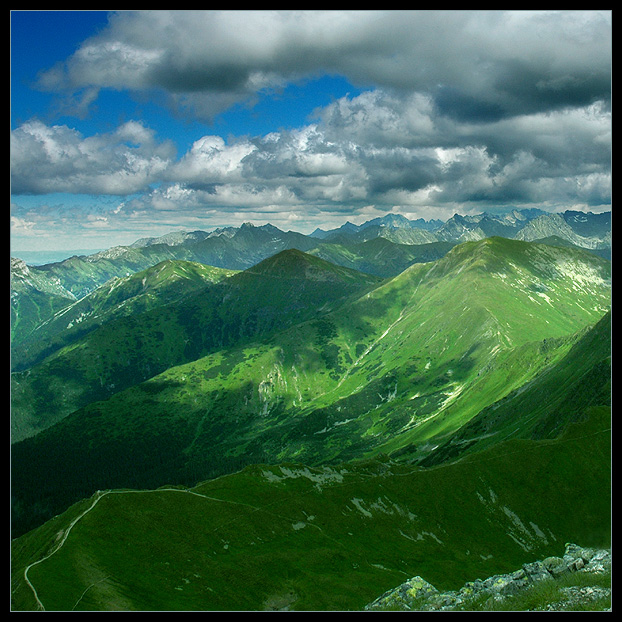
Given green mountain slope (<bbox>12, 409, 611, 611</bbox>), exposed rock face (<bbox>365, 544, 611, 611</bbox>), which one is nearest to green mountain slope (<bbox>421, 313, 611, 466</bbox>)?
green mountain slope (<bbox>12, 409, 611, 611</bbox>)

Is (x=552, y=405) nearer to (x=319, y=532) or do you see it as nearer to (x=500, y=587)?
(x=319, y=532)

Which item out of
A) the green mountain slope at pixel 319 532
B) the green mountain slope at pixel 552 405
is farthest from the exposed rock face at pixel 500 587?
the green mountain slope at pixel 552 405

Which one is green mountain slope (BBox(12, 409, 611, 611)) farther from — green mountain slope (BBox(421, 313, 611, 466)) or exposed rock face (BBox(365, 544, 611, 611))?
exposed rock face (BBox(365, 544, 611, 611))
